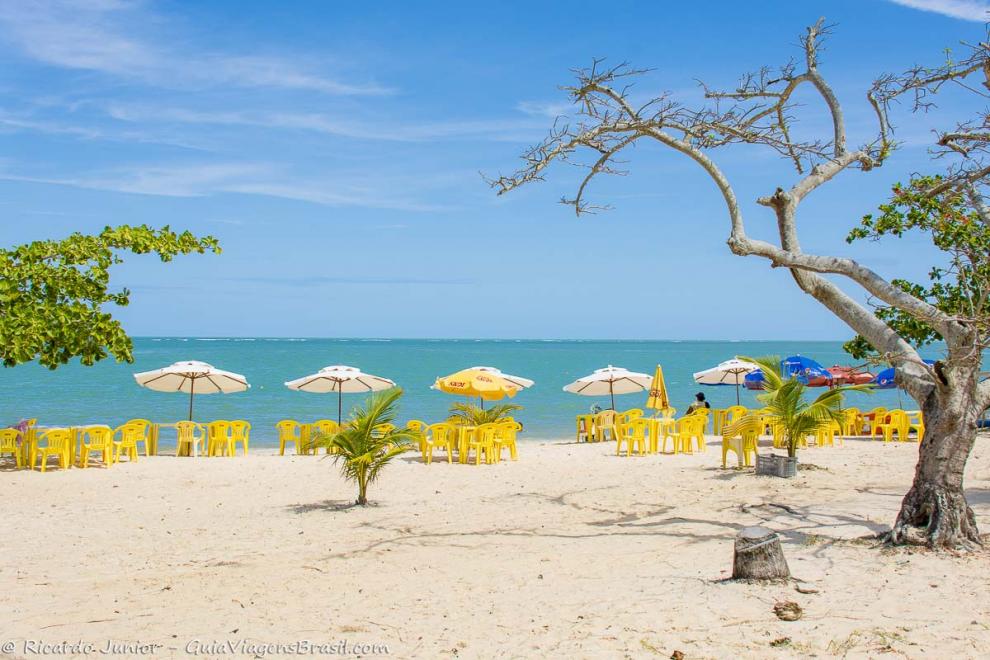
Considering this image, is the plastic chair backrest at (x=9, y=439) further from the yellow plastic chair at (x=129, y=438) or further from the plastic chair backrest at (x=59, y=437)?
the yellow plastic chair at (x=129, y=438)

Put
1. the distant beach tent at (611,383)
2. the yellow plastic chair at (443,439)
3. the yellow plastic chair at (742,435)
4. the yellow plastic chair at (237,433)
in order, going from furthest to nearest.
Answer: the distant beach tent at (611,383)
the yellow plastic chair at (237,433)
the yellow plastic chair at (443,439)
the yellow plastic chair at (742,435)

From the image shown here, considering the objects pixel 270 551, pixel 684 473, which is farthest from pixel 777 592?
pixel 684 473

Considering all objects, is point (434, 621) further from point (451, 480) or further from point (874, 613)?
point (451, 480)

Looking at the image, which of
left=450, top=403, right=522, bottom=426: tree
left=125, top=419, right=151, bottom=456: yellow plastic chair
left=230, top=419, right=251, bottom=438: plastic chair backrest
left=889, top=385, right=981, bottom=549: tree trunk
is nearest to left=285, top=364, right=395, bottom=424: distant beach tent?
left=230, top=419, right=251, bottom=438: plastic chair backrest

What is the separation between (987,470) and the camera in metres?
10.9

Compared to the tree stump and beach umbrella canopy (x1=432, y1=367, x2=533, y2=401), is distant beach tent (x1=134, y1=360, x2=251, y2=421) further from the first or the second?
the tree stump

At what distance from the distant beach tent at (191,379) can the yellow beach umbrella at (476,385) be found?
162 inches

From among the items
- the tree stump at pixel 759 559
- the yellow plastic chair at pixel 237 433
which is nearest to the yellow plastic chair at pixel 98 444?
the yellow plastic chair at pixel 237 433

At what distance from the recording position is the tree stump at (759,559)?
5441mm

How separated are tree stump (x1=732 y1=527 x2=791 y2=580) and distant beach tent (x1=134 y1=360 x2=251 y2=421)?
12.4 metres

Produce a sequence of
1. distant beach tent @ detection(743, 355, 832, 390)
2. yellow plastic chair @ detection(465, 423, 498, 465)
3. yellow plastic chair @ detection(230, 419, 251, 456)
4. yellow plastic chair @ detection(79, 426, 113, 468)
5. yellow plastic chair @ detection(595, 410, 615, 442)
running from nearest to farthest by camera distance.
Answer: yellow plastic chair @ detection(79, 426, 113, 468), yellow plastic chair @ detection(465, 423, 498, 465), yellow plastic chair @ detection(230, 419, 251, 456), yellow plastic chair @ detection(595, 410, 615, 442), distant beach tent @ detection(743, 355, 832, 390)

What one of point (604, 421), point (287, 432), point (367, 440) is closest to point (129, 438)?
point (287, 432)

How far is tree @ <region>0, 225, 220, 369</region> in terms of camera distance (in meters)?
10.4

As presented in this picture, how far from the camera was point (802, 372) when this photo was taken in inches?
676
